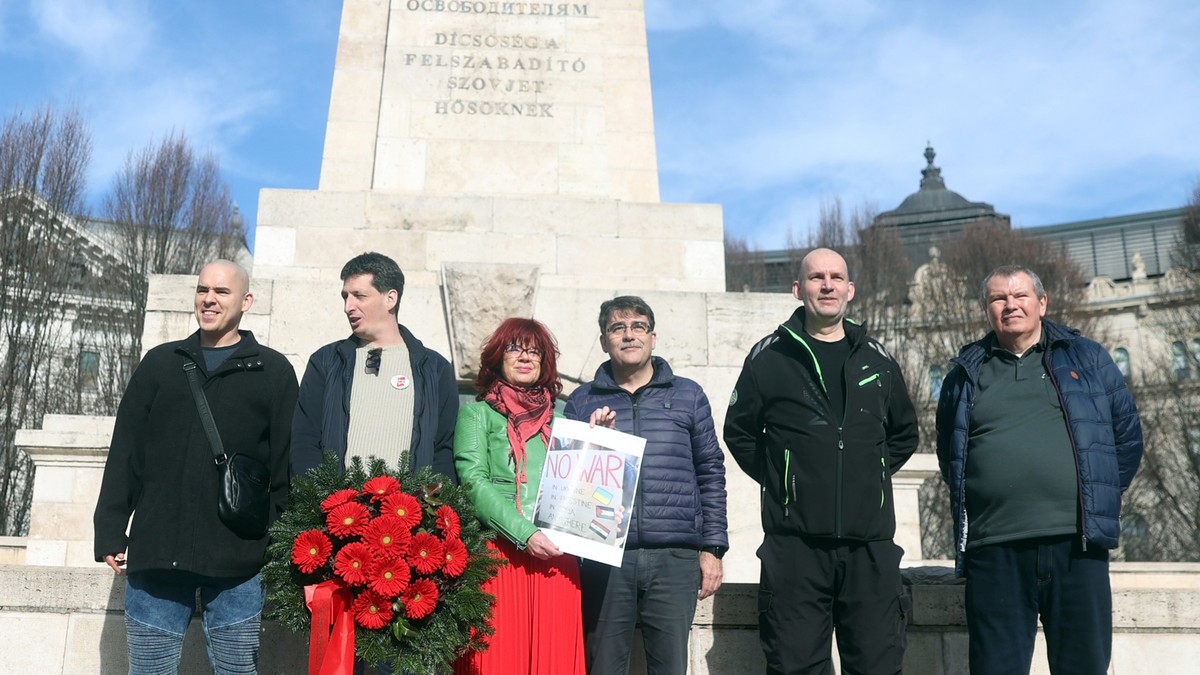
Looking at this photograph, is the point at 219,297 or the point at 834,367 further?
the point at 834,367

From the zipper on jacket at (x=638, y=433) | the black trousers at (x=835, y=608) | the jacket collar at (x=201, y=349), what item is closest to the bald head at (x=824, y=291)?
the zipper on jacket at (x=638, y=433)

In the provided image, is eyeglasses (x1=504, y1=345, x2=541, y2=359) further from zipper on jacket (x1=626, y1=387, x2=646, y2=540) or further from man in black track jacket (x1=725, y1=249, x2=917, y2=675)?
man in black track jacket (x1=725, y1=249, x2=917, y2=675)

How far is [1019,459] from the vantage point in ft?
14.0

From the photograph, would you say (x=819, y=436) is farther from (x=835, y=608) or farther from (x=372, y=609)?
(x=372, y=609)

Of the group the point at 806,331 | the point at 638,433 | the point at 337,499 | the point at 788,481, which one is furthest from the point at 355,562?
the point at 806,331

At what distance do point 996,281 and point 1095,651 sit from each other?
153 cm

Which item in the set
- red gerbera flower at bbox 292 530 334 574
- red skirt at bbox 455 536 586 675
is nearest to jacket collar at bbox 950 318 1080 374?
red skirt at bbox 455 536 586 675

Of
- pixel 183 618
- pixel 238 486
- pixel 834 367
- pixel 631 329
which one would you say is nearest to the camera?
pixel 238 486

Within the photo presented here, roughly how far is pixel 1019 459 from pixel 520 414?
2.04 m

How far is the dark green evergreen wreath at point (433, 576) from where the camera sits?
378 cm

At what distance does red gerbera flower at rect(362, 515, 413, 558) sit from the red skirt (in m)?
0.45

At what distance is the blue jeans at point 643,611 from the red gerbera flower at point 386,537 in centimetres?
96

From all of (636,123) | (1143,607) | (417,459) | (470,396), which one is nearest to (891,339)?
(636,123)

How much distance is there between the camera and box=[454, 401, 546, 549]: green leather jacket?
13.6 ft
